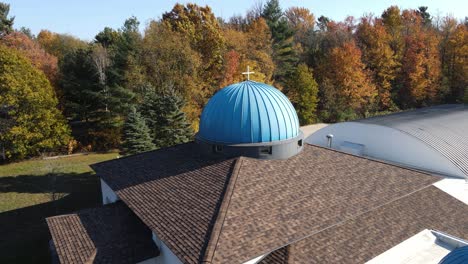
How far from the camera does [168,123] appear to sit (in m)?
29.2

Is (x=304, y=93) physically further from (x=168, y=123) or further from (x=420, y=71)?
Result: (x=168, y=123)

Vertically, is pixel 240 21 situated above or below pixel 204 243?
above

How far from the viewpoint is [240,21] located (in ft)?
208

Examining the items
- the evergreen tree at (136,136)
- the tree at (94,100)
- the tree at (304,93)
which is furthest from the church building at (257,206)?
the tree at (304,93)

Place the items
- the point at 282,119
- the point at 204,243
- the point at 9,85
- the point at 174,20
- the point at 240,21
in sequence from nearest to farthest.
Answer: the point at 204,243
the point at 282,119
the point at 9,85
the point at 174,20
the point at 240,21

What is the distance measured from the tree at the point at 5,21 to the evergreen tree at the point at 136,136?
24910 millimetres

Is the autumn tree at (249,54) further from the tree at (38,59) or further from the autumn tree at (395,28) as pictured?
the autumn tree at (395,28)

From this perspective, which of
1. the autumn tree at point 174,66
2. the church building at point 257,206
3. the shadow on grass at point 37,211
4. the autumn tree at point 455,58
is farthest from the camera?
the autumn tree at point 455,58

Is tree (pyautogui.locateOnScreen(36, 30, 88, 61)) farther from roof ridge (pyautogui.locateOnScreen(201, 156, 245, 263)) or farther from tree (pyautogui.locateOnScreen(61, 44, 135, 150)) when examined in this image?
roof ridge (pyautogui.locateOnScreen(201, 156, 245, 263))

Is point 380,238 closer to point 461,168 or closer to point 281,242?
point 281,242

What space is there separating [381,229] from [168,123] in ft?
68.2

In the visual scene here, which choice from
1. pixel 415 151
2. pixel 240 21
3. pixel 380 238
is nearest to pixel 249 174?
pixel 380 238

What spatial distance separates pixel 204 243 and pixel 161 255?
3053 mm

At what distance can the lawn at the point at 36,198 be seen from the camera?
15.8 m
